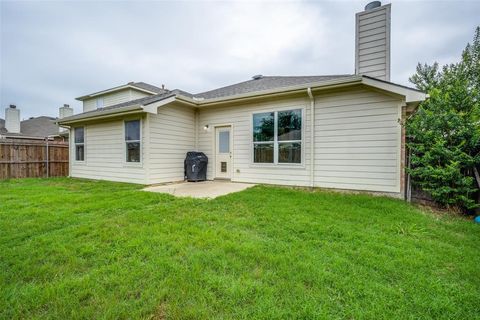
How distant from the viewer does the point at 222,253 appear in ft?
8.32

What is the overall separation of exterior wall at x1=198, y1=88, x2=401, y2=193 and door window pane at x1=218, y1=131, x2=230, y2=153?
94 cm

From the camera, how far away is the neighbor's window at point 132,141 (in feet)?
24.7

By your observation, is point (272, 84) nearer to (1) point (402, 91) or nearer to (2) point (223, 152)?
(2) point (223, 152)

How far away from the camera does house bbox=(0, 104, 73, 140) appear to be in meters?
19.4

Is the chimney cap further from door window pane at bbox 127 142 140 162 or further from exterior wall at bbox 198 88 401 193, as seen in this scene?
door window pane at bbox 127 142 140 162

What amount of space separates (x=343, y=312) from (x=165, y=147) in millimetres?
7017

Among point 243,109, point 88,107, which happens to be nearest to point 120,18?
point 243,109

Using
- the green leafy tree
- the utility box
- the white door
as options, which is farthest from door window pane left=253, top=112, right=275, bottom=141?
the green leafy tree

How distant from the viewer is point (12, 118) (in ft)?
65.5

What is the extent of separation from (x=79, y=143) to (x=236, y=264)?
10.1 metres

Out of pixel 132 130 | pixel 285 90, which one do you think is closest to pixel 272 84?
pixel 285 90

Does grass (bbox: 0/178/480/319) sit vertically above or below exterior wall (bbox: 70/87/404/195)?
below

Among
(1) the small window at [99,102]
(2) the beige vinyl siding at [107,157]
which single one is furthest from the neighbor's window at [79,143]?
(1) the small window at [99,102]

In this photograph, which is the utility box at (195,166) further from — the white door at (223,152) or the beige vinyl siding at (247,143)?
the white door at (223,152)
